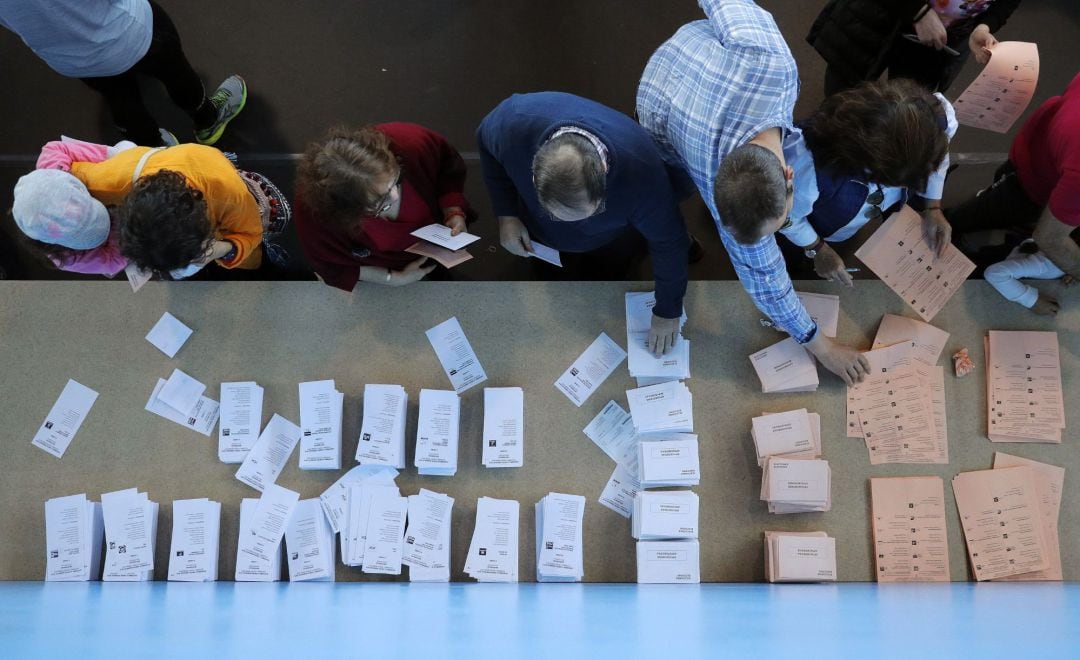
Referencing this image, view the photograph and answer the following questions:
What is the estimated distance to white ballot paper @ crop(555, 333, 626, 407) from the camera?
200 centimetres

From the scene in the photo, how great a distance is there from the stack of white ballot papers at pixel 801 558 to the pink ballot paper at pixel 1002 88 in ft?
4.33

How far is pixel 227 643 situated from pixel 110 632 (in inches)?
10.7

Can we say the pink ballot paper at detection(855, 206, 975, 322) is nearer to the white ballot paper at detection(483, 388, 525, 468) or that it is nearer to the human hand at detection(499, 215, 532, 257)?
the human hand at detection(499, 215, 532, 257)

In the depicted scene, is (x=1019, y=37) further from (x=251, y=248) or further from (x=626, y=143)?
(x=251, y=248)

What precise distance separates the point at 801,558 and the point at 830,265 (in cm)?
81

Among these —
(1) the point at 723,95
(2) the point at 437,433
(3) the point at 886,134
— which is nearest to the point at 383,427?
(2) the point at 437,433

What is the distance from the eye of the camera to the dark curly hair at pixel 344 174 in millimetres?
1560

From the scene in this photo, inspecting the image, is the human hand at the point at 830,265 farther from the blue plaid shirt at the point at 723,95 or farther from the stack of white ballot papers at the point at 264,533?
the stack of white ballot papers at the point at 264,533

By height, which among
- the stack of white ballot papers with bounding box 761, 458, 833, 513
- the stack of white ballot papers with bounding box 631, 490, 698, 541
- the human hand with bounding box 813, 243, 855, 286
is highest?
the human hand with bounding box 813, 243, 855, 286

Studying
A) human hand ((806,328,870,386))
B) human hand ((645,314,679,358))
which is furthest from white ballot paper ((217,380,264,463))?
human hand ((806,328,870,386))

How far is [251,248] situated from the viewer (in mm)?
1987

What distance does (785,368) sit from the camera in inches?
77.2

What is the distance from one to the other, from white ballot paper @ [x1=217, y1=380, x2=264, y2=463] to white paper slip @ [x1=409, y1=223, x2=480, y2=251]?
69cm

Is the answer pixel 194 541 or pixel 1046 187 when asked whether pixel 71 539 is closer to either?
pixel 194 541
